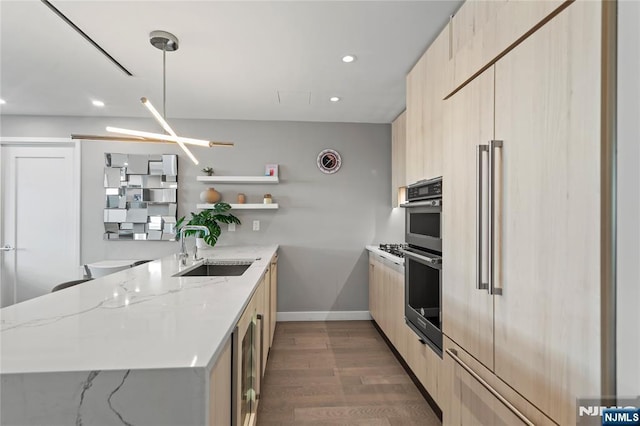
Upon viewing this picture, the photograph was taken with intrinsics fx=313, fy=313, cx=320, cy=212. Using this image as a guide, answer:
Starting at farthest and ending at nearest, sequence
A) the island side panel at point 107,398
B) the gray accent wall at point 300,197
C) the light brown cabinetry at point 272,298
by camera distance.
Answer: the gray accent wall at point 300,197 → the light brown cabinetry at point 272,298 → the island side panel at point 107,398

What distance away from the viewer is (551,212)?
949 mm

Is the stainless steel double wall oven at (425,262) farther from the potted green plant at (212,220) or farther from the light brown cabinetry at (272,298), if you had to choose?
the potted green plant at (212,220)

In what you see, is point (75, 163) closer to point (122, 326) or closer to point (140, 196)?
point (140, 196)

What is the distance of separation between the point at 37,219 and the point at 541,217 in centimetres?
502

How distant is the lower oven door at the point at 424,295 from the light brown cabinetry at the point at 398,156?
60.3 inches

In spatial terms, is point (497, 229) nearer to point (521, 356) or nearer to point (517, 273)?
point (517, 273)

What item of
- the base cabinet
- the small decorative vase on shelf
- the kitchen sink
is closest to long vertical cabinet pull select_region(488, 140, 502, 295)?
the base cabinet

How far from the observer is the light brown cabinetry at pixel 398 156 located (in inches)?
140

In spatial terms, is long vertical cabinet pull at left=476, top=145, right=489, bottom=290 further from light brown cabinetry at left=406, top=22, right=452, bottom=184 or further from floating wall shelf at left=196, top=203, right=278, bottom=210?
floating wall shelf at left=196, top=203, right=278, bottom=210

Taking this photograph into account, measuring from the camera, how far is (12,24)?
6.59ft

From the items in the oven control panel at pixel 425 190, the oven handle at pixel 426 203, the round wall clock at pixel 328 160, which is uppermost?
the round wall clock at pixel 328 160

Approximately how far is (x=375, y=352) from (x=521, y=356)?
2.19 metres

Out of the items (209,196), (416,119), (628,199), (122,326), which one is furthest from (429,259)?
(209,196)

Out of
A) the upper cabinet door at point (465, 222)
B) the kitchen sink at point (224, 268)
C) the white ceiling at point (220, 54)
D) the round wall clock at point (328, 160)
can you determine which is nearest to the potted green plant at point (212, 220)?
the kitchen sink at point (224, 268)
